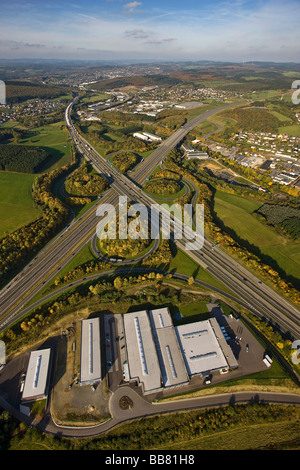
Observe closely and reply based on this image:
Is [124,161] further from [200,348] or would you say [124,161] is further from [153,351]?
[200,348]

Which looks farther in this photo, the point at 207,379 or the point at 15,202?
the point at 15,202

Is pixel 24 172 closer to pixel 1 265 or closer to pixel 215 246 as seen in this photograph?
pixel 1 265

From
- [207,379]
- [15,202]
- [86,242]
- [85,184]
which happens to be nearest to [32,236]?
[86,242]

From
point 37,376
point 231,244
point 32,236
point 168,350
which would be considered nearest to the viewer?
point 37,376

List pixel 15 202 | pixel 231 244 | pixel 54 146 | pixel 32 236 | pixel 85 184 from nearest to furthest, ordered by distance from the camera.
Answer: pixel 231 244
pixel 32 236
pixel 15 202
pixel 85 184
pixel 54 146

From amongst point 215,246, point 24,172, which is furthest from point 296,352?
point 24,172
